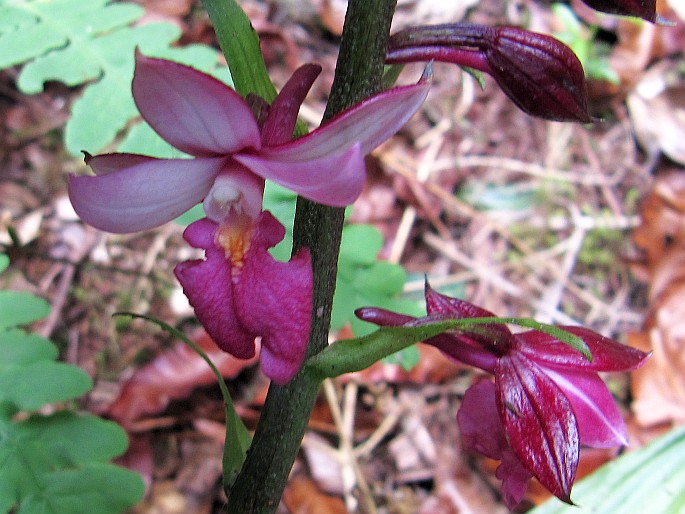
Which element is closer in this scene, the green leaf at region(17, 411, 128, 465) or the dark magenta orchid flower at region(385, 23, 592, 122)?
the dark magenta orchid flower at region(385, 23, 592, 122)

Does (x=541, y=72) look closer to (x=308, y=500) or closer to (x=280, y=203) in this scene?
(x=280, y=203)

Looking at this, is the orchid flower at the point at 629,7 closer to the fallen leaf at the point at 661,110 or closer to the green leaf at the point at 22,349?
the green leaf at the point at 22,349

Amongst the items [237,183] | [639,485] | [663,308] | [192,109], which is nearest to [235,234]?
[237,183]

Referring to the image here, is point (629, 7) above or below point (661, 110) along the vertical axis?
above

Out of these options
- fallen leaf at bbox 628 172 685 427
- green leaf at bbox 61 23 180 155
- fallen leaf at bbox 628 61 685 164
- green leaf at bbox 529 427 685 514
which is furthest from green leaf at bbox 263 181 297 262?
fallen leaf at bbox 628 61 685 164

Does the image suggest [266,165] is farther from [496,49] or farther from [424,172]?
[424,172]

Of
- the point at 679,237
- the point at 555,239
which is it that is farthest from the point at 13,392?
the point at 679,237

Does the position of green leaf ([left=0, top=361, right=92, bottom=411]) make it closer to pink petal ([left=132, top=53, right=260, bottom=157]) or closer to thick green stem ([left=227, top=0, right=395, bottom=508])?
thick green stem ([left=227, top=0, right=395, bottom=508])
